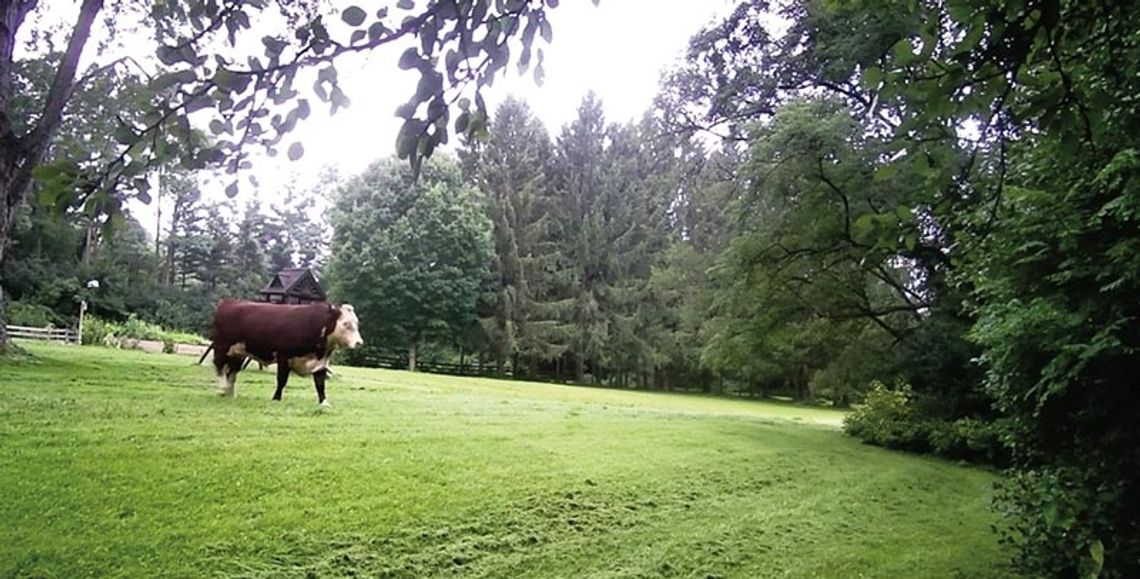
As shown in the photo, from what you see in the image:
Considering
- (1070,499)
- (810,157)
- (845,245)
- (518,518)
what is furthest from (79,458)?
(845,245)

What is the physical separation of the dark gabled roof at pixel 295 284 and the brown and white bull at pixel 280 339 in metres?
6.93

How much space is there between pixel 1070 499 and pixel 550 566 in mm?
3051

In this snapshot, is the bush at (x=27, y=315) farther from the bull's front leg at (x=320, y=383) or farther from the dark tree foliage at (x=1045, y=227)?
the dark tree foliage at (x=1045, y=227)

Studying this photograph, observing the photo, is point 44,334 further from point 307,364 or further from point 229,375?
point 307,364

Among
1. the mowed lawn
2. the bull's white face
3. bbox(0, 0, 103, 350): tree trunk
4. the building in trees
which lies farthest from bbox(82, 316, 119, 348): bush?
the bull's white face

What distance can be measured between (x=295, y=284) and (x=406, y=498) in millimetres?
11291

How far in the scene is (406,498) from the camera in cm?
465

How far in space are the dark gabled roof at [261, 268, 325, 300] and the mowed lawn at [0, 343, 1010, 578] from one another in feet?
20.2

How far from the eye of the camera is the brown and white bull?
7703 millimetres

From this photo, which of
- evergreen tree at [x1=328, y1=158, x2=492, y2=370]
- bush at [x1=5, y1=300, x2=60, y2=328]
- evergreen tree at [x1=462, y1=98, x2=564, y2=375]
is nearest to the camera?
bush at [x1=5, y1=300, x2=60, y2=328]

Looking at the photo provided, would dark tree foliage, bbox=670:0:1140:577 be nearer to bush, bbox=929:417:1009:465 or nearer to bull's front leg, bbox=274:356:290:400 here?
bush, bbox=929:417:1009:465

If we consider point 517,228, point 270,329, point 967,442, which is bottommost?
point 967,442

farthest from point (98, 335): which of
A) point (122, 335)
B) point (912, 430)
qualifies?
point (912, 430)

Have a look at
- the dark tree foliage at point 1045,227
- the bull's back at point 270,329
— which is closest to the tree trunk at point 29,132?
the bull's back at point 270,329
